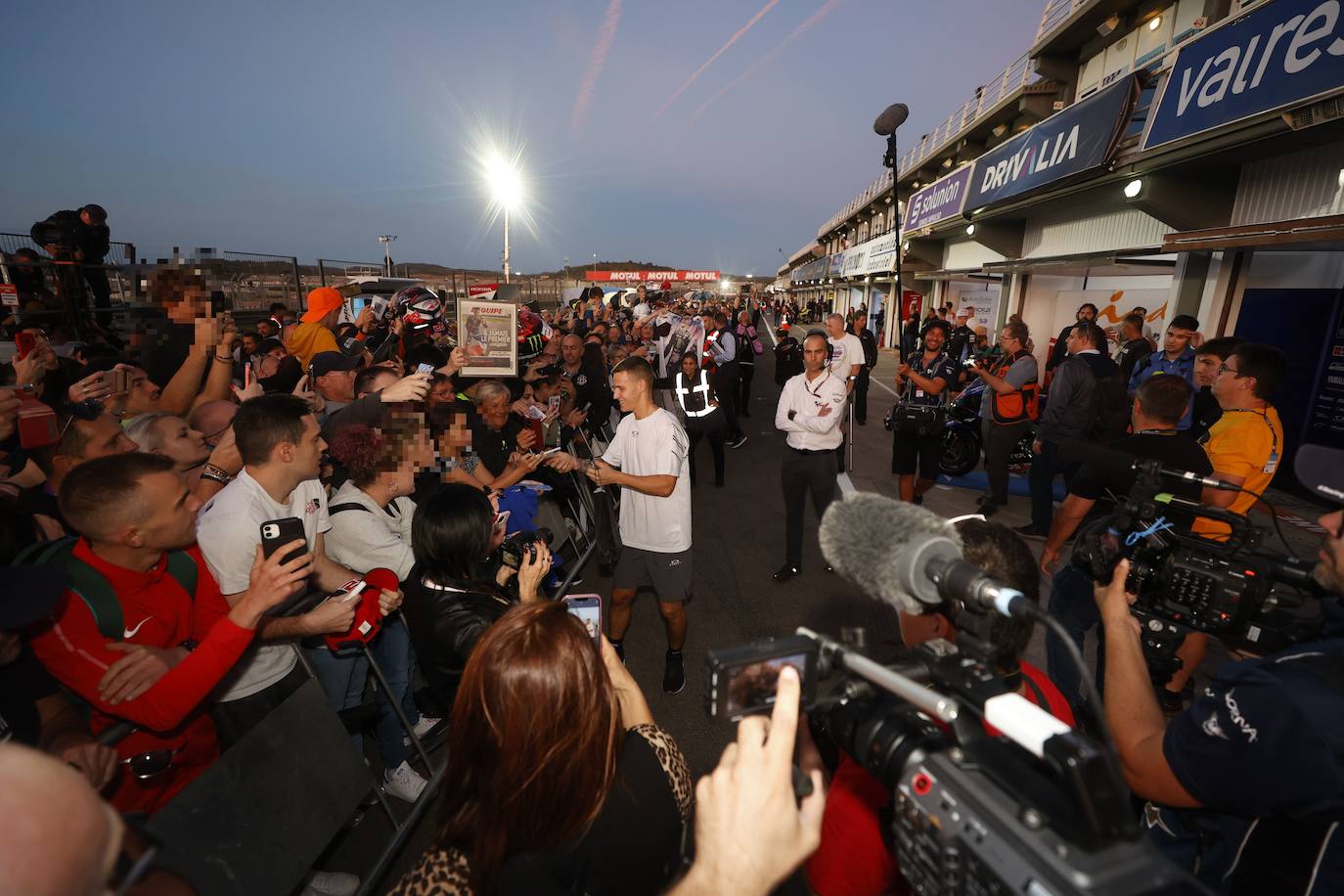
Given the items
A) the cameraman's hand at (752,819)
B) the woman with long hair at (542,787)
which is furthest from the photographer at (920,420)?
the cameraman's hand at (752,819)

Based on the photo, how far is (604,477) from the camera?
3855 millimetres

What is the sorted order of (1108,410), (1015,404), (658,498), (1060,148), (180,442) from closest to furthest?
(180,442) < (658,498) < (1108,410) < (1015,404) < (1060,148)

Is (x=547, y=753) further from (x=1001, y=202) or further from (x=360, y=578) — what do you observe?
(x=1001, y=202)

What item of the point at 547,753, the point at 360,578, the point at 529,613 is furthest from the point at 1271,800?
the point at 360,578

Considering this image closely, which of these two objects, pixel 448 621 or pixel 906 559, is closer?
pixel 906 559

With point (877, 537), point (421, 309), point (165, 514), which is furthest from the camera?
point (421, 309)

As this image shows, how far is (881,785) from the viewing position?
164cm

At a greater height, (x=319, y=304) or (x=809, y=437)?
(x=319, y=304)

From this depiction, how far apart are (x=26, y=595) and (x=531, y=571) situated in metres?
1.57

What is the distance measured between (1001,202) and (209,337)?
15.3 metres

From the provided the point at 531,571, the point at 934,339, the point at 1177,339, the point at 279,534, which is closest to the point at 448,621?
the point at 531,571

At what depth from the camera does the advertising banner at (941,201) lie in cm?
1545

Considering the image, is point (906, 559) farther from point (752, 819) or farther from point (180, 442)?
point (180, 442)

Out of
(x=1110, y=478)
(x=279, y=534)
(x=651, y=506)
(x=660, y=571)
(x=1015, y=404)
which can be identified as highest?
(x=1015, y=404)
